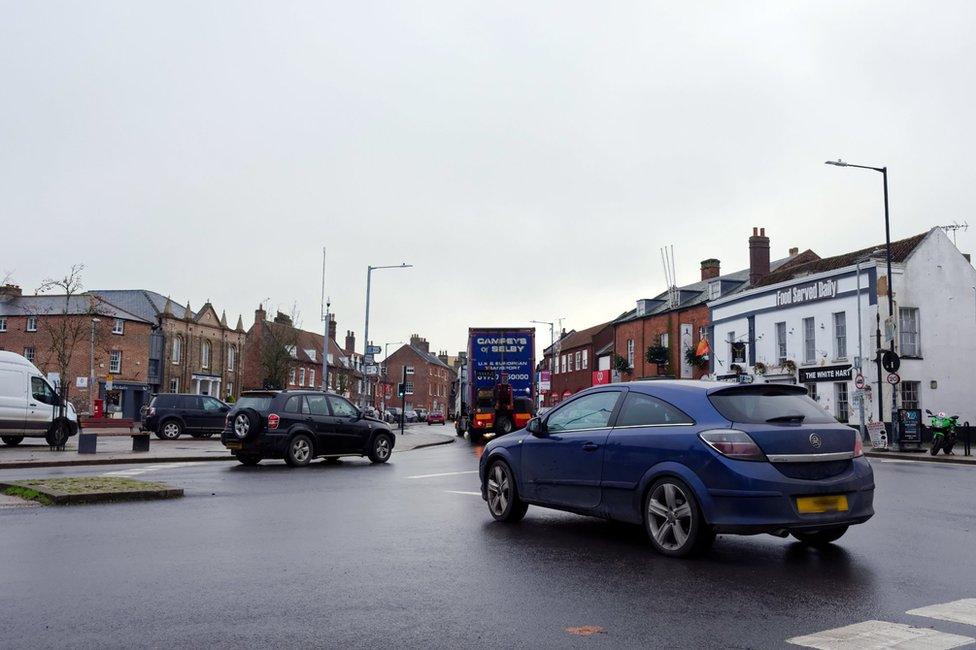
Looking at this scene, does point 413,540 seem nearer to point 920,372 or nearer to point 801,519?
point 801,519

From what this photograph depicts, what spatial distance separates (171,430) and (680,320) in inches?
1159

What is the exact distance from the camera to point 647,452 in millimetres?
7582

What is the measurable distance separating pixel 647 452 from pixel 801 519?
4.56ft

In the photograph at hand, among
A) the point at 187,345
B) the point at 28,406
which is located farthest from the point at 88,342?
the point at 28,406

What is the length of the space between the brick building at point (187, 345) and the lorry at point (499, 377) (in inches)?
1540

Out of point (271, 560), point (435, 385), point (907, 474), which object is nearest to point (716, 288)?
point (907, 474)

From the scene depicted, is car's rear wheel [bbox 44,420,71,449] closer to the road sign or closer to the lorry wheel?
the lorry wheel

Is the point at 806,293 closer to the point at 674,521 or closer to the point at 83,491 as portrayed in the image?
the point at 674,521

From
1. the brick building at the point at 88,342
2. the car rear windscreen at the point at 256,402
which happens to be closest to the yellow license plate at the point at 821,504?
the car rear windscreen at the point at 256,402

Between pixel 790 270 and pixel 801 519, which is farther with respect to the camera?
pixel 790 270

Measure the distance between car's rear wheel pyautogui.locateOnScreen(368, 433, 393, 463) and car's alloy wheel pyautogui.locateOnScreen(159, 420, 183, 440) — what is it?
15.9 meters

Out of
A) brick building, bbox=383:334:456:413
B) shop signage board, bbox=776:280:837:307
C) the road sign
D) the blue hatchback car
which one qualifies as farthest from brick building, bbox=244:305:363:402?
the blue hatchback car

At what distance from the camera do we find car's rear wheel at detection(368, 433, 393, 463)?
19.2m

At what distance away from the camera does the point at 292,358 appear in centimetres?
7338
